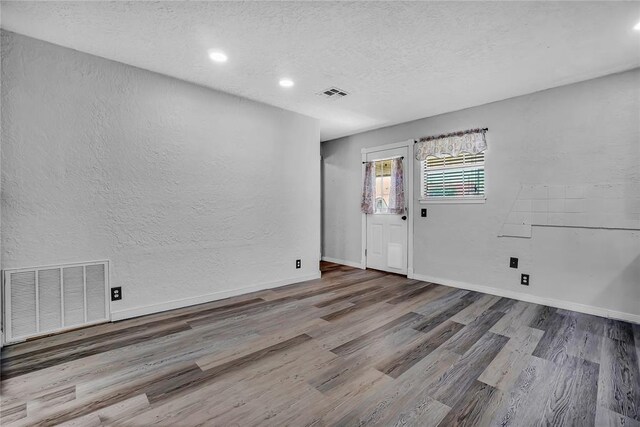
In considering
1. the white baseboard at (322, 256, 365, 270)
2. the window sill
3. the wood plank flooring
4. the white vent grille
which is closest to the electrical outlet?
the white vent grille

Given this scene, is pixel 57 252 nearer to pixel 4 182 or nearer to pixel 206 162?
pixel 4 182

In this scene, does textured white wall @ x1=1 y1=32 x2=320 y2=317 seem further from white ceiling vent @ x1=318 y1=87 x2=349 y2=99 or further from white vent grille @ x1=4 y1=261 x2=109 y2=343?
white ceiling vent @ x1=318 y1=87 x2=349 y2=99

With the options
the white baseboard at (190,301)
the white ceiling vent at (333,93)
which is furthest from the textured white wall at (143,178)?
the white ceiling vent at (333,93)

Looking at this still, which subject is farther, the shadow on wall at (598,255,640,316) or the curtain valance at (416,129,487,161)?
the curtain valance at (416,129,487,161)

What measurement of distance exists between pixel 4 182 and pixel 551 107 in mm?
5173

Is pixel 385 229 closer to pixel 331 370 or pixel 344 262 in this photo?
pixel 344 262

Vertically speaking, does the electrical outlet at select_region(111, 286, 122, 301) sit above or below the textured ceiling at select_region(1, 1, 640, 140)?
below

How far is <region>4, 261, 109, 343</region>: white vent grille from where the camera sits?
2256 millimetres

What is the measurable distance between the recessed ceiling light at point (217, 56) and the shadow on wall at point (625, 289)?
169 inches

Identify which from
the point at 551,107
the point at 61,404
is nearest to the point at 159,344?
the point at 61,404

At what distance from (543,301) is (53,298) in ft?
15.8

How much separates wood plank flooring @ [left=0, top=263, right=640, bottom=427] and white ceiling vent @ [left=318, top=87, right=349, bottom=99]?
2.44m

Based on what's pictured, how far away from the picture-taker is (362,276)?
4.54 m

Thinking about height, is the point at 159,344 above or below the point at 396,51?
below
